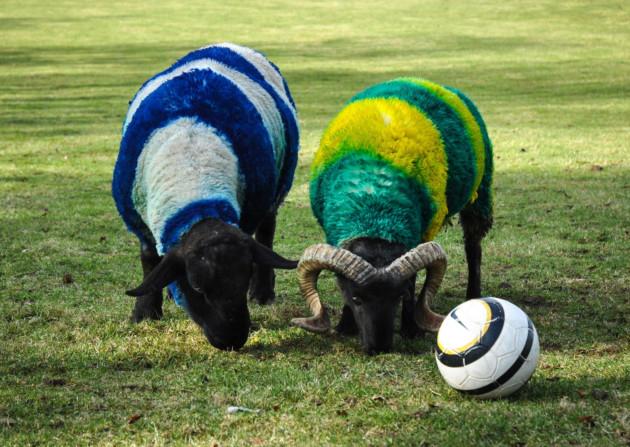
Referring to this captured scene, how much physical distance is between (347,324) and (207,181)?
1.67 meters

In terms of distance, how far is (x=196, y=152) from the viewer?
7.55 m

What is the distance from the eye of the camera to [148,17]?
5178 cm

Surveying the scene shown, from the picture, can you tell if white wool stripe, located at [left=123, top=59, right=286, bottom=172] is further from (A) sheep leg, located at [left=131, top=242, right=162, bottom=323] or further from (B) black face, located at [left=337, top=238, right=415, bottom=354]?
(B) black face, located at [left=337, top=238, right=415, bottom=354]

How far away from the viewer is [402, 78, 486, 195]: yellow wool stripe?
8.45 meters

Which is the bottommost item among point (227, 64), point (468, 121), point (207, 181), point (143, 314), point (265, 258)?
point (143, 314)

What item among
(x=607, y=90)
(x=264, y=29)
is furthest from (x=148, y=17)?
(x=607, y=90)

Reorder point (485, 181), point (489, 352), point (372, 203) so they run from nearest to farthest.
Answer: point (489, 352) < point (372, 203) < point (485, 181)

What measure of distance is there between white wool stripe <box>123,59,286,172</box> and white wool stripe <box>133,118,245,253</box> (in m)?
0.60

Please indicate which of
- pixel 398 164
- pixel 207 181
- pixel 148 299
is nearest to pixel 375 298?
pixel 398 164

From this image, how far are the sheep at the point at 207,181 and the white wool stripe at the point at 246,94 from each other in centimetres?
2

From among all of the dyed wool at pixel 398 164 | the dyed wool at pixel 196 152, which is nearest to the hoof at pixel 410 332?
the dyed wool at pixel 398 164

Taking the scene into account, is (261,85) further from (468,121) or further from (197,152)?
(468,121)

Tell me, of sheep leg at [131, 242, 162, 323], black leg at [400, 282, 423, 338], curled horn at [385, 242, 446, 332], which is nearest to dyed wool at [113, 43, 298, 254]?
sheep leg at [131, 242, 162, 323]

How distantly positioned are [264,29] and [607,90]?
75.8 feet
